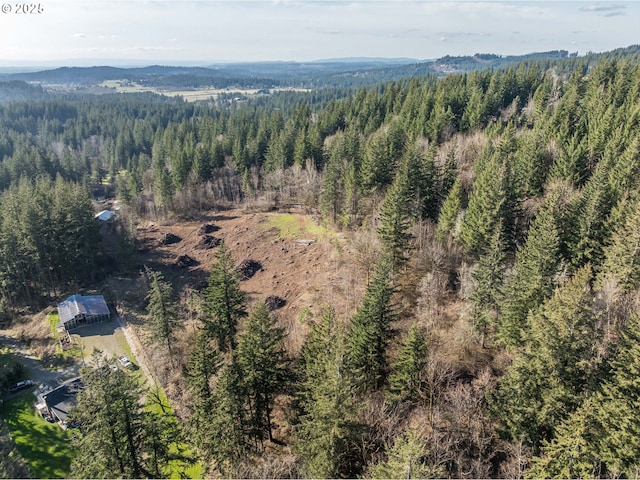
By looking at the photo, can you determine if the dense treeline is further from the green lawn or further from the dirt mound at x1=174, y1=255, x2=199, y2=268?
the dirt mound at x1=174, y1=255, x2=199, y2=268

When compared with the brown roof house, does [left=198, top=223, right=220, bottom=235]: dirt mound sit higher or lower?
higher

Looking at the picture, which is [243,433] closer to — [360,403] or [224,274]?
[360,403]

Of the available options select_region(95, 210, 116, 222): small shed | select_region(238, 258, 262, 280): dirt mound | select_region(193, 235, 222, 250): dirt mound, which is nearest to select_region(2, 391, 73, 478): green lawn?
select_region(238, 258, 262, 280): dirt mound

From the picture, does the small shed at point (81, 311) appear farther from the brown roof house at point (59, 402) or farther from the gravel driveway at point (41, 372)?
the brown roof house at point (59, 402)

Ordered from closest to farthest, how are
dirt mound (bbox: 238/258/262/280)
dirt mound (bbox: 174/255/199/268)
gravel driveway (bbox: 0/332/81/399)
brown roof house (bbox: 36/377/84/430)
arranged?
brown roof house (bbox: 36/377/84/430) < gravel driveway (bbox: 0/332/81/399) < dirt mound (bbox: 238/258/262/280) < dirt mound (bbox: 174/255/199/268)

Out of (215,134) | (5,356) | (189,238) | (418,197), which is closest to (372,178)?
(418,197)

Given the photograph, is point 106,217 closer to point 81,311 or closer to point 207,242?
point 207,242

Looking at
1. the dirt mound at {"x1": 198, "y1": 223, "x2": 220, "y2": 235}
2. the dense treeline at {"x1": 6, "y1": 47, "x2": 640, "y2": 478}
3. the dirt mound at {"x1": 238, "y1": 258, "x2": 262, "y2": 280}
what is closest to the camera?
the dense treeline at {"x1": 6, "y1": 47, "x2": 640, "y2": 478}
